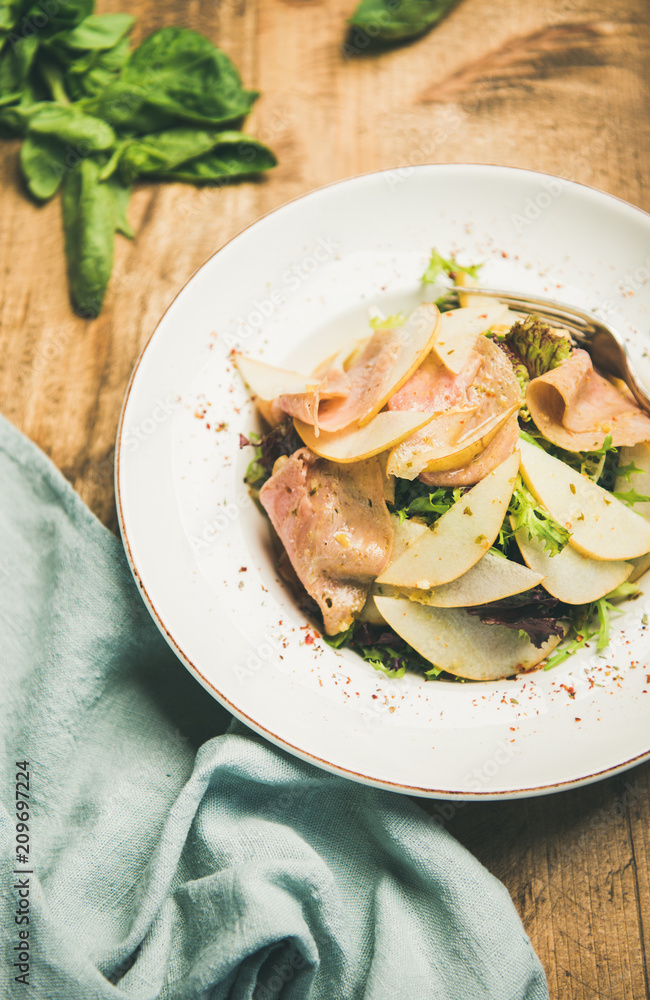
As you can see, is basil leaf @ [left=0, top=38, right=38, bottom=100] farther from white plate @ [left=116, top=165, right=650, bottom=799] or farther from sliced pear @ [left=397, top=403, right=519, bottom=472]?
sliced pear @ [left=397, top=403, right=519, bottom=472]

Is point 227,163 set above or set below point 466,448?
above

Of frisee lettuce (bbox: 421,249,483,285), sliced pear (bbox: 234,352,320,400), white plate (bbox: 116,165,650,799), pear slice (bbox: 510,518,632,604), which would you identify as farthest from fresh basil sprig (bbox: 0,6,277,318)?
pear slice (bbox: 510,518,632,604)

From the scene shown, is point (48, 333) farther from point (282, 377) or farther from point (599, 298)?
point (599, 298)

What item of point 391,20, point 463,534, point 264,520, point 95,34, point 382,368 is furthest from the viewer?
point 391,20

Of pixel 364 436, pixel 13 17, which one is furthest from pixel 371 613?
pixel 13 17

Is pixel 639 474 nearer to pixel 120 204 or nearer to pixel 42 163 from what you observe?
pixel 120 204

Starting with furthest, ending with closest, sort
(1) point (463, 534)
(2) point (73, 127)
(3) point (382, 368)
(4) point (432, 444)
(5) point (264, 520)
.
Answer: (2) point (73, 127)
(5) point (264, 520)
(3) point (382, 368)
(4) point (432, 444)
(1) point (463, 534)

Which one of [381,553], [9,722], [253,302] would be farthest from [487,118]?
[9,722]
